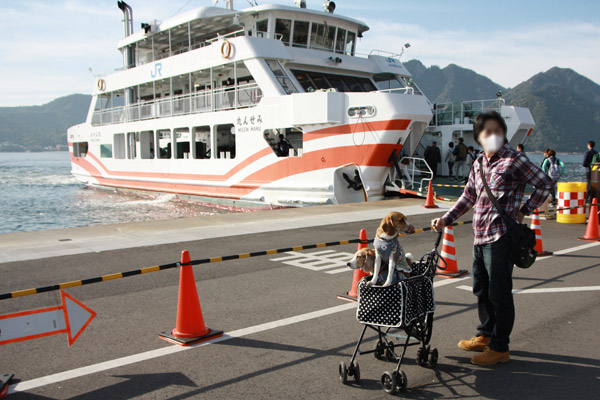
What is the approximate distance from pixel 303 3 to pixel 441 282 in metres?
17.0

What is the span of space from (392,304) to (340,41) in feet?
63.3

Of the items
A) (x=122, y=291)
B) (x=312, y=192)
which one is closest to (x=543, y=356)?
(x=122, y=291)

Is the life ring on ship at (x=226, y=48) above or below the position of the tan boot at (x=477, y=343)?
above

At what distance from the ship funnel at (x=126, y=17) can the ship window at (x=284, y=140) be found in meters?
15.7

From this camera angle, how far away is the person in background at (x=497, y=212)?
3.92m

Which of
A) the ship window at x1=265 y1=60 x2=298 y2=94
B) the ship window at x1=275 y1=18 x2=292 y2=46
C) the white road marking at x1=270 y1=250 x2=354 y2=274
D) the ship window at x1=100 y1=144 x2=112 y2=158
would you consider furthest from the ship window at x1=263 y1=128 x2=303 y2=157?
the ship window at x1=100 y1=144 x2=112 y2=158

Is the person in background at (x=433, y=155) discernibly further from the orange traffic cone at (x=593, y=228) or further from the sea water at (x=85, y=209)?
the orange traffic cone at (x=593, y=228)

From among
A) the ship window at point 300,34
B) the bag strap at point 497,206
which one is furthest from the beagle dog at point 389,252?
the ship window at point 300,34

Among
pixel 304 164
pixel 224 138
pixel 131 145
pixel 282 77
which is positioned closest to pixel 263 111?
pixel 282 77

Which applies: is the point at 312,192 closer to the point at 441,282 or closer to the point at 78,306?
the point at 441,282

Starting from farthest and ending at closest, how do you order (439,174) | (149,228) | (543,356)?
(439,174) → (149,228) → (543,356)

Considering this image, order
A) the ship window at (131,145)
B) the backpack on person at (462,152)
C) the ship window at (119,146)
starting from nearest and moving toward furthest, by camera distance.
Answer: the backpack on person at (462,152) → the ship window at (131,145) → the ship window at (119,146)

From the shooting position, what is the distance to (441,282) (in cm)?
673

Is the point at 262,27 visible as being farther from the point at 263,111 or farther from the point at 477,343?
the point at 477,343
